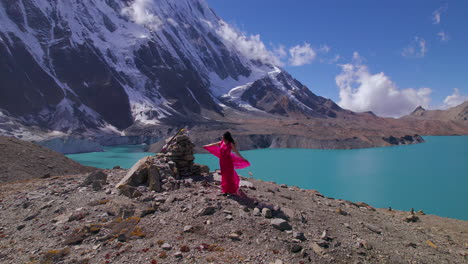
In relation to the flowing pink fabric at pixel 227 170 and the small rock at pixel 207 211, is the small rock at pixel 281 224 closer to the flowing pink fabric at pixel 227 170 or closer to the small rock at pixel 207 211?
the small rock at pixel 207 211

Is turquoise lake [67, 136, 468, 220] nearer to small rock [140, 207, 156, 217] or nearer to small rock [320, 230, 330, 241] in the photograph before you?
small rock [320, 230, 330, 241]

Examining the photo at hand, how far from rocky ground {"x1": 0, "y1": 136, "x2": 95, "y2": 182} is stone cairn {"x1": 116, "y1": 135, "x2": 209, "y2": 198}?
37.3 feet

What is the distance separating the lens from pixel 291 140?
8681 cm

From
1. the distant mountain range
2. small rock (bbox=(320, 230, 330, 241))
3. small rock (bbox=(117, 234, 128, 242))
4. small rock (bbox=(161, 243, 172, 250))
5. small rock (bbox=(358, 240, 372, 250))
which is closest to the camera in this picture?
small rock (bbox=(161, 243, 172, 250))

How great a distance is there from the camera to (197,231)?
6383 millimetres

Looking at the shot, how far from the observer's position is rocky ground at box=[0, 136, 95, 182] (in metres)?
17.2

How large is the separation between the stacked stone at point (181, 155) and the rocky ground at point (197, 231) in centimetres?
56

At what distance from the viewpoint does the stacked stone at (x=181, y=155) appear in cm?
976

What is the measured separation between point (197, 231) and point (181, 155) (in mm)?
3837

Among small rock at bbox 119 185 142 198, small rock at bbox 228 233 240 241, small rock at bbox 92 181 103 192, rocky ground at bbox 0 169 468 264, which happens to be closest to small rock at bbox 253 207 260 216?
rocky ground at bbox 0 169 468 264

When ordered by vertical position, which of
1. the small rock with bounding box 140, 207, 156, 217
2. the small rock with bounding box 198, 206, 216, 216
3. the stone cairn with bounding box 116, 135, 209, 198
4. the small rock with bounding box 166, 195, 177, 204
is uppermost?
the stone cairn with bounding box 116, 135, 209, 198

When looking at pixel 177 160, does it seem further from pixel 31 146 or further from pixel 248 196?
pixel 31 146

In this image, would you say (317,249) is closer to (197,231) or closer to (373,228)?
(197,231)

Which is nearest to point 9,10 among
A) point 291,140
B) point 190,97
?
point 190,97
